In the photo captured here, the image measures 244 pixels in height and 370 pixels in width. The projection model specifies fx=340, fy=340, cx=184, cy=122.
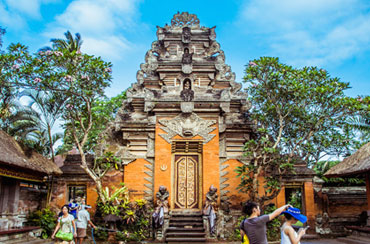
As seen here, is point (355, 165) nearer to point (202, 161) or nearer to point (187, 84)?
point (202, 161)

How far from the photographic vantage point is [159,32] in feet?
56.6

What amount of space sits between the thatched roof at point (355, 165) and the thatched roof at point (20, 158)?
35.1 feet

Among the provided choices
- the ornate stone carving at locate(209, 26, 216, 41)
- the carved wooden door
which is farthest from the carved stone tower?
the ornate stone carving at locate(209, 26, 216, 41)

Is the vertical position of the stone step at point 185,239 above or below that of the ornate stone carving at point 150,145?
below

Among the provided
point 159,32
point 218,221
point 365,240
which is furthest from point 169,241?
point 159,32

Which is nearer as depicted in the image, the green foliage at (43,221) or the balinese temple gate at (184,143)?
the green foliage at (43,221)

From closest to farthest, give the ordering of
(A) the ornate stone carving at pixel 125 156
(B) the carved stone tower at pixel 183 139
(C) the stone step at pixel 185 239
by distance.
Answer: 1. (C) the stone step at pixel 185 239
2. (B) the carved stone tower at pixel 183 139
3. (A) the ornate stone carving at pixel 125 156

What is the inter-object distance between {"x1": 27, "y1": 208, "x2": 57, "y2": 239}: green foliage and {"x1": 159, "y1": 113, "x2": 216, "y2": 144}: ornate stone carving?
Result: 538 centimetres

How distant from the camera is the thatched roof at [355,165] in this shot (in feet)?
37.0

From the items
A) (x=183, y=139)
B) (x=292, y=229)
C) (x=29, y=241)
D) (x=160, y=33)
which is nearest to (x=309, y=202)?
(x=183, y=139)

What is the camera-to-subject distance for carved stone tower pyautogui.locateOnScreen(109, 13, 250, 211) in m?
13.7

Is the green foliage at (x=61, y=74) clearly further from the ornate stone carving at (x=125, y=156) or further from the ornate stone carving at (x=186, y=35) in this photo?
the ornate stone carving at (x=186, y=35)

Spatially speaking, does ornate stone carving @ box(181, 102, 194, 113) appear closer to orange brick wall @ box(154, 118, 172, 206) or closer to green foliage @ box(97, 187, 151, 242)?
orange brick wall @ box(154, 118, 172, 206)

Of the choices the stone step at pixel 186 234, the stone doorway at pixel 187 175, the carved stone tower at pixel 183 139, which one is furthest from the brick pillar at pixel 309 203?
the stone step at pixel 186 234
